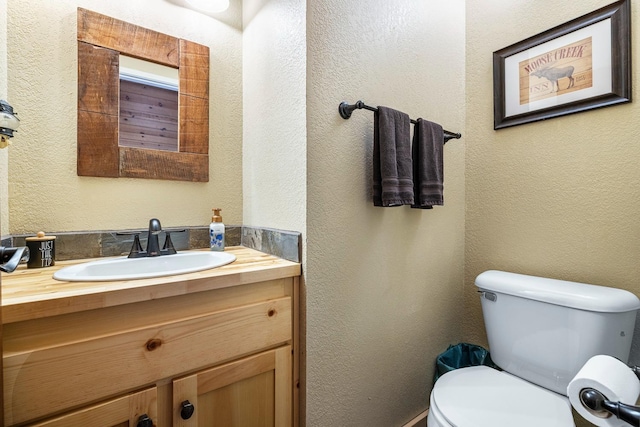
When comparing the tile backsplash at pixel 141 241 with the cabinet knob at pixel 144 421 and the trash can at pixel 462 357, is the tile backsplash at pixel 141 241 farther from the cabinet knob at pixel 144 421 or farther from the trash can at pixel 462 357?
the trash can at pixel 462 357

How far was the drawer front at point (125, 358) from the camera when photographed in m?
Result: 0.62

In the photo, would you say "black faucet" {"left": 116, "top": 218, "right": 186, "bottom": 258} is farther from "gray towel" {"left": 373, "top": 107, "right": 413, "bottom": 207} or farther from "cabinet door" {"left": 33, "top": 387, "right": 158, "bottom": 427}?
"gray towel" {"left": 373, "top": 107, "right": 413, "bottom": 207}

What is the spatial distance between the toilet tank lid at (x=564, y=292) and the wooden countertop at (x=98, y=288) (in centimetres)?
89

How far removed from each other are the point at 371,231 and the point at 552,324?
0.76 m

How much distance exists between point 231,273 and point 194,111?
86cm

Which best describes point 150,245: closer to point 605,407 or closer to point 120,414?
point 120,414

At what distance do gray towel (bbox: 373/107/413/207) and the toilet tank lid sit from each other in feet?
1.82

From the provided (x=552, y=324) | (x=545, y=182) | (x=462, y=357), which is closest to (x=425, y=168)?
(x=545, y=182)

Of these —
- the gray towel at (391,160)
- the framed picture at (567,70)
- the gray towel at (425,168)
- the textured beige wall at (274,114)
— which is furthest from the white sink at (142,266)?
the framed picture at (567,70)

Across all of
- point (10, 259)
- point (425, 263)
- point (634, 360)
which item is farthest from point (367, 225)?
point (634, 360)

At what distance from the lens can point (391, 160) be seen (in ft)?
3.68

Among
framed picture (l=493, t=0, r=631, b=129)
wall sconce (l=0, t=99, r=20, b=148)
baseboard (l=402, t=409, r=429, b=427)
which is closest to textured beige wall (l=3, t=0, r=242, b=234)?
wall sconce (l=0, t=99, r=20, b=148)

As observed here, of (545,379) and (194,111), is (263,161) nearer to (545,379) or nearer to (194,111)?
(194,111)

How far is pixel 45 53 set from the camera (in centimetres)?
106
